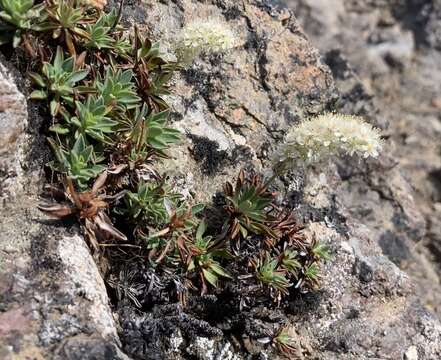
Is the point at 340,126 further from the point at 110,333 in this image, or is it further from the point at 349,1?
the point at 349,1

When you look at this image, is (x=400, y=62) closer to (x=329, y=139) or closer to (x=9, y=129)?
(x=329, y=139)

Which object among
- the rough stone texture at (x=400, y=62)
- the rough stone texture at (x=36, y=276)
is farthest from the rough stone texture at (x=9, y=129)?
the rough stone texture at (x=400, y=62)

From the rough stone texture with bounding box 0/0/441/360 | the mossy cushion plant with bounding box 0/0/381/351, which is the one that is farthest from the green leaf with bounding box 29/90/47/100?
the rough stone texture with bounding box 0/0/441/360

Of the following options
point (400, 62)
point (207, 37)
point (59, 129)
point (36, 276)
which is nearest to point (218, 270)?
point (36, 276)

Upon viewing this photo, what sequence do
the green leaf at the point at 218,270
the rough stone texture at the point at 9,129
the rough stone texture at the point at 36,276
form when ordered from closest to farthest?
the rough stone texture at the point at 36,276
the rough stone texture at the point at 9,129
the green leaf at the point at 218,270

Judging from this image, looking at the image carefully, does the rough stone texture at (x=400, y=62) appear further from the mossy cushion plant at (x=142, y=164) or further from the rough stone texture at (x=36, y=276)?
the rough stone texture at (x=36, y=276)

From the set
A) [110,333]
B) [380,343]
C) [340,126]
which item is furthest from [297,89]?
[110,333]
